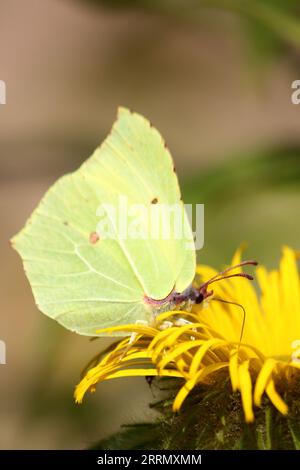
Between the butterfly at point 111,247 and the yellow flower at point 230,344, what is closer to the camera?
the yellow flower at point 230,344

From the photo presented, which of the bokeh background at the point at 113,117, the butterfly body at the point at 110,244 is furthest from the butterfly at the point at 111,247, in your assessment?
the bokeh background at the point at 113,117

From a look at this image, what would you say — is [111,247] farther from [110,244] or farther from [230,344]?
[230,344]

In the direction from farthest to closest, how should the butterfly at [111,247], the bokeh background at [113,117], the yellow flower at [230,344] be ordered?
the bokeh background at [113,117]
the butterfly at [111,247]
the yellow flower at [230,344]

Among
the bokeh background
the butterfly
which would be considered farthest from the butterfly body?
the bokeh background

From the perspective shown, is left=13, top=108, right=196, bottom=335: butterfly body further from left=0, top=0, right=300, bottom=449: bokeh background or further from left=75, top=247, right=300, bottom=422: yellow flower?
left=0, top=0, right=300, bottom=449: bokeh background

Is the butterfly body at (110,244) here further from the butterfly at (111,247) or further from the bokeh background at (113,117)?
the bokeh background at (113,117)

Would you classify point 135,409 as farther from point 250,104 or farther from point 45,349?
point 250,104

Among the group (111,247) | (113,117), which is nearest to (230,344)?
(111,247)
